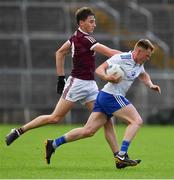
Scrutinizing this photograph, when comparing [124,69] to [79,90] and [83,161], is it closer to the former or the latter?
[79,90]

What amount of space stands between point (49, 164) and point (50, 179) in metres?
2.62

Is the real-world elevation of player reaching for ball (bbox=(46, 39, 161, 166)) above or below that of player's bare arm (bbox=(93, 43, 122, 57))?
below

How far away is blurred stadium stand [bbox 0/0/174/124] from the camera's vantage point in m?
31.3

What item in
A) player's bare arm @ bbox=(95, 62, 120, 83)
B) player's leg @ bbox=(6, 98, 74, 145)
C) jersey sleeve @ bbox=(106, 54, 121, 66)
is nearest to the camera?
player's bare arm @ bbox=(95, 62, 120, 83)

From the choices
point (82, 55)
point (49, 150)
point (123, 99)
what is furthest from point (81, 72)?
point (49, 150)

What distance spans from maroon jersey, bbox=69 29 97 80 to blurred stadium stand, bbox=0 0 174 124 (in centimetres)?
1755

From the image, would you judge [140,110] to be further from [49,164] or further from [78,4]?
[49,164]

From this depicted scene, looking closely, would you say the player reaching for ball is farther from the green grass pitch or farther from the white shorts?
the white shorts

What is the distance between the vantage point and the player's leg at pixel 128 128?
493 inches

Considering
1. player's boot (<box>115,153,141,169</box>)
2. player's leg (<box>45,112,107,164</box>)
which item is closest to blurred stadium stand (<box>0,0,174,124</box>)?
player's leg (<box>45,112,107,164</box>)

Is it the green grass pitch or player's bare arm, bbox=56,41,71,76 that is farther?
player's bare arm, bbox=56,41,71,76

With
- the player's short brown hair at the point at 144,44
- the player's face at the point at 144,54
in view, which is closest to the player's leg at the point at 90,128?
the player's face at the point at 144,54

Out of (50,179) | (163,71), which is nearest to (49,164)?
(50,179)

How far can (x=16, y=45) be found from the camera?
33.2 m
